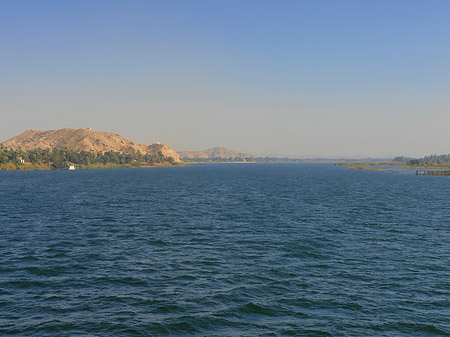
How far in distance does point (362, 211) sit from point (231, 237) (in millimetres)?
40815

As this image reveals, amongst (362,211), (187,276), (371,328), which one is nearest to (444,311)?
(371,328)

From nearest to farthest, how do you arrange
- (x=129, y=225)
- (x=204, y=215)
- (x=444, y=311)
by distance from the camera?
1. (x=444, y=311)
2. (x=129, y=225)
3. (x=204, y=215)

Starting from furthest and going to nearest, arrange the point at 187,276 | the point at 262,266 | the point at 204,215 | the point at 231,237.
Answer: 1. the point at 204,215
2. the point at 231,237
3. the point at 262,266
4. the point at 187,276

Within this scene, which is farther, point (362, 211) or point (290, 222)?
point (362, 211)

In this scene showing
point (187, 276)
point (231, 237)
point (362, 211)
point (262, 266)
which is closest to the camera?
point (187, 276)

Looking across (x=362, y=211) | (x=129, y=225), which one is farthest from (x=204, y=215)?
(x=362, y=211)

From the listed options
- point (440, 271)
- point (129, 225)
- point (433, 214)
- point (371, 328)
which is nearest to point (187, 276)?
point (371, 328)

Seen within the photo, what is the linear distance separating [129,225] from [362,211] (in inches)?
2003

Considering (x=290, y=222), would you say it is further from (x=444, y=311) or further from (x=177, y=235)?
(x=444, y=311)

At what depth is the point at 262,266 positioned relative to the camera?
3950 centimetres

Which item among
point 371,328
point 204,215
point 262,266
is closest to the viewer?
point 371,328

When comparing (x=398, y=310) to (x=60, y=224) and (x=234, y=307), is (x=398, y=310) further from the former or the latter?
(x=60, y=224)

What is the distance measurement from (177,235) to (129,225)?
42.3 feet

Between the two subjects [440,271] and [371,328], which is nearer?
[371,328]
